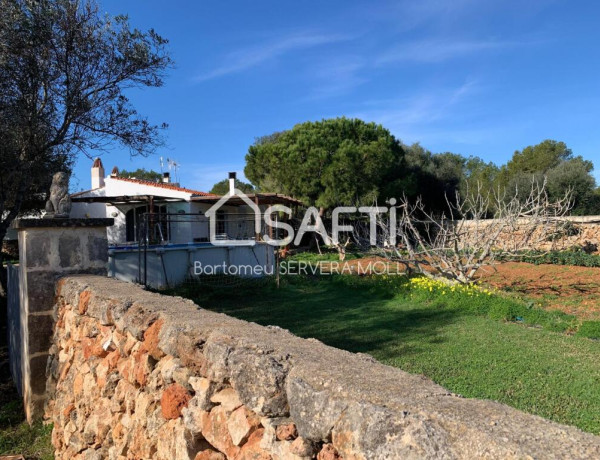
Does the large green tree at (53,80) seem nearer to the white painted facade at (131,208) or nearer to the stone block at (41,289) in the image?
the stone block at (41,289)

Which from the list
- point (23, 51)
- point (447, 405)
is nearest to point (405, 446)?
point (447, 405)

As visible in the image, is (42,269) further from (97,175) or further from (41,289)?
(97,175)

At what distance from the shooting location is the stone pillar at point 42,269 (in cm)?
422

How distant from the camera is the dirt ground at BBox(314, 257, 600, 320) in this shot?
29.7 ft

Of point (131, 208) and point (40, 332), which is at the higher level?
point (131, 208)

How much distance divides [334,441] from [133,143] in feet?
27.9

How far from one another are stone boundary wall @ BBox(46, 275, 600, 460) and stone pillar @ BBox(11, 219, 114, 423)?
1180 mm

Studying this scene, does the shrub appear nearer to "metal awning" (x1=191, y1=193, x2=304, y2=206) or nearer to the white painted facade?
"metal awning" (x1=191, y1=193, x2=304, y2=206)

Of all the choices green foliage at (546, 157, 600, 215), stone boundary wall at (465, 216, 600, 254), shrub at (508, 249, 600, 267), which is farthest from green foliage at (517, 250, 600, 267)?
green foliage at (546, 157, 600, 215)

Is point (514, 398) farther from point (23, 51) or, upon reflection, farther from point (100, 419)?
→ point (23, 51)

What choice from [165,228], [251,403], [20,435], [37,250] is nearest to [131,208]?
[165,228]

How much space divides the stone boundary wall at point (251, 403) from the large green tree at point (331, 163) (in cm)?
1886

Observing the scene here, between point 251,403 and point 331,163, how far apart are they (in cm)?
2080

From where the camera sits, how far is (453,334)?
22.4 feet
